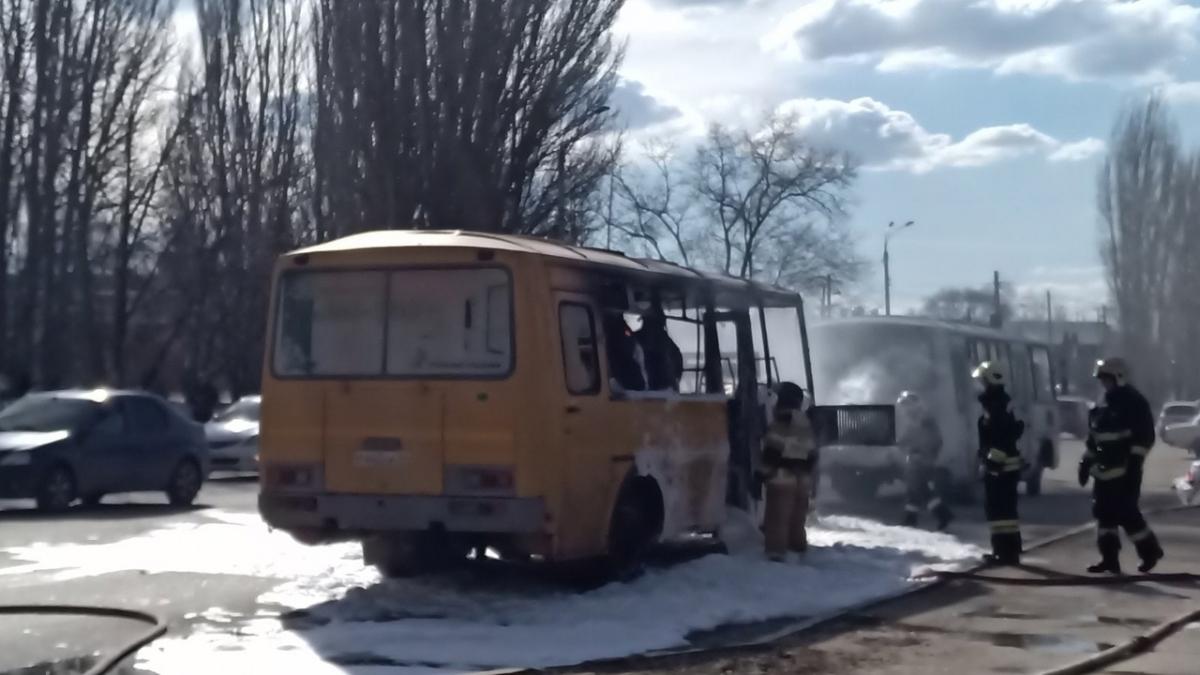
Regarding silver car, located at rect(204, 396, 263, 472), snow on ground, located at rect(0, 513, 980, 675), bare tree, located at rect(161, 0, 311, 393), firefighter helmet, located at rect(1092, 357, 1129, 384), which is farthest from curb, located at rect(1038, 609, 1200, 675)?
bare tree, located at rect(161, 0, 311, 393)

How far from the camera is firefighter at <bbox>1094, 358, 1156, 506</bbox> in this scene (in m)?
14.5

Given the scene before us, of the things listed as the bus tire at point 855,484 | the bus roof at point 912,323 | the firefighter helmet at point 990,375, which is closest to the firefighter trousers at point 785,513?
the firefighter helmet at point 990,375

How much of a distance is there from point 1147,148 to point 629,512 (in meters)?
65.7

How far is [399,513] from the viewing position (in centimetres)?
1233

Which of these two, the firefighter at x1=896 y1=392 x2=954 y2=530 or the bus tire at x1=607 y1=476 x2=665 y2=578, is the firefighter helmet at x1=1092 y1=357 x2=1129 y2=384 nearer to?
the bus tire at x1=607 y1=476 x2=665 y2=578

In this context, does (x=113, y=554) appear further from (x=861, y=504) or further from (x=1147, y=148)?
(x=1147, y=148)

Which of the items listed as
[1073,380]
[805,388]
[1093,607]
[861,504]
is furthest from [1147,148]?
[1093,607]

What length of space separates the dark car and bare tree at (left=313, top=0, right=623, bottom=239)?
38.8ft

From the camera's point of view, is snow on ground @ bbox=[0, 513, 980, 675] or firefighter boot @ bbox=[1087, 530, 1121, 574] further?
firefighter boot @ bbox=[1087, 530, 1121, 574]

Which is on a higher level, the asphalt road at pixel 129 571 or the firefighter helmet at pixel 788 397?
the firefighter helmet at pixel 788 397

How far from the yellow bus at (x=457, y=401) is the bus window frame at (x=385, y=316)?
0.05 feet

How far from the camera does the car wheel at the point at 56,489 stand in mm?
20578

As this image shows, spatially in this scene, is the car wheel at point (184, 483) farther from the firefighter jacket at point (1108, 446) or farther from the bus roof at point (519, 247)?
the firefighter jacket at point (1108, 446)

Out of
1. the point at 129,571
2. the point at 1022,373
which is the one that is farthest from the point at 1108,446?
the point at 1022,373
